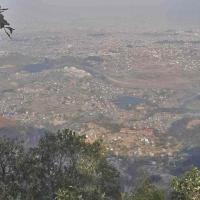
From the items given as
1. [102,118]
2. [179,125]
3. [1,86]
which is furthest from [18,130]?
[1,86]

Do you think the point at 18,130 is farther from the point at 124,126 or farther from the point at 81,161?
the point at 81,161

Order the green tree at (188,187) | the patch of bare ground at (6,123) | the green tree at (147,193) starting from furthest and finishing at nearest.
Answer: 1. the patch of bare ground at (6,123)
2. the green tree at (147,193)
3. the green tree at (188,187)

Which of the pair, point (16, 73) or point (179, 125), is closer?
point (179, 125)

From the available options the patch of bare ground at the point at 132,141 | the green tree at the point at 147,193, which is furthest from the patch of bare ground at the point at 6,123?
the green tree at the point at 147,193

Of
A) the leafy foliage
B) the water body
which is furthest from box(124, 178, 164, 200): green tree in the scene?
the water body

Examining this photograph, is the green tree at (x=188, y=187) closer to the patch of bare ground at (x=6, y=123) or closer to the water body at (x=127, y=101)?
the patch of bare ground at (x=6, y=123)
